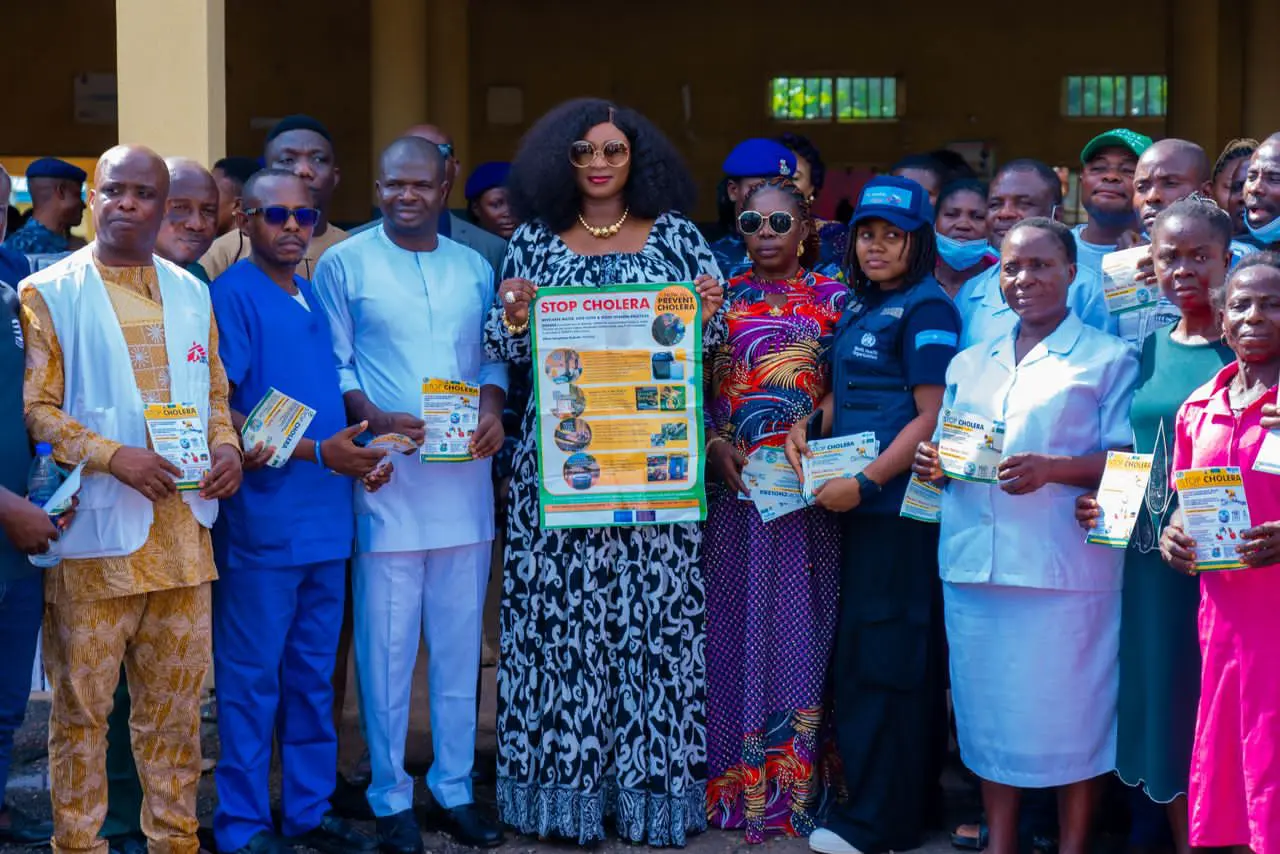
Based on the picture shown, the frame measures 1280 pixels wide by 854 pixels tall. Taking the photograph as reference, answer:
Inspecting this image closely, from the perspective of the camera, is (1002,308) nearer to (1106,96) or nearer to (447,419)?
(447,419)

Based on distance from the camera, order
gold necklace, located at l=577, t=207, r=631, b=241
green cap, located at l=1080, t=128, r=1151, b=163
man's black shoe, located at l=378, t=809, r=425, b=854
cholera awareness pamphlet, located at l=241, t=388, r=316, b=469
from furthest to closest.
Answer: green cap, located at l=1080, t=128, r=1151, b=163, gold necklace, located at l=577, t=207, r=631, b=241, man's black shoe, located at l=378, t=809, r=425, b=854, cholera awareness pamphlet, located at l=241, t=388, r=316, b=469

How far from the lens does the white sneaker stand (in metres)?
5.07

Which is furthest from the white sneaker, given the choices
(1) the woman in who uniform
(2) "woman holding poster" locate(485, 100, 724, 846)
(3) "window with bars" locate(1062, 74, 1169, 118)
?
(3) "window with bars" locate(1062, 74, 1169, 118)

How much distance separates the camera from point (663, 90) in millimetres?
16938

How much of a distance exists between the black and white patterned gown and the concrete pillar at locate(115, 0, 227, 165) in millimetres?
2112

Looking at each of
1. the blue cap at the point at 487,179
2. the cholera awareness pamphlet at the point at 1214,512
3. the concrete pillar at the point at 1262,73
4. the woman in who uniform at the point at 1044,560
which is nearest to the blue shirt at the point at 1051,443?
the woman in who uniform at the point at 1044,560

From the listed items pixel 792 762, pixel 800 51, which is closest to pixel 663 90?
pixel 800 51

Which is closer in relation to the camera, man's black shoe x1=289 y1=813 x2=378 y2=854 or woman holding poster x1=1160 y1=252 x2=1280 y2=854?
woman holding poster x1=1160 y1=252 x2=1280 y2=854

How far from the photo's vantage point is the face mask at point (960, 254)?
5.72 m

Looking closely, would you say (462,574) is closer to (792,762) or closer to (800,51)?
(792,762)

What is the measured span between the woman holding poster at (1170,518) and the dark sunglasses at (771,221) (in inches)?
48.9

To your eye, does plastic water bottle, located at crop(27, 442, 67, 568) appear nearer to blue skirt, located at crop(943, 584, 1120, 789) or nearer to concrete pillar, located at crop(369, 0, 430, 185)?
blue skirt, located at crop(943, 584, 1120, 789)

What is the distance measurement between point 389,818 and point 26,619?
53.5 inches

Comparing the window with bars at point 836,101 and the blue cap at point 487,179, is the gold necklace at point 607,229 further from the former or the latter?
the window with bars at point 836,101
